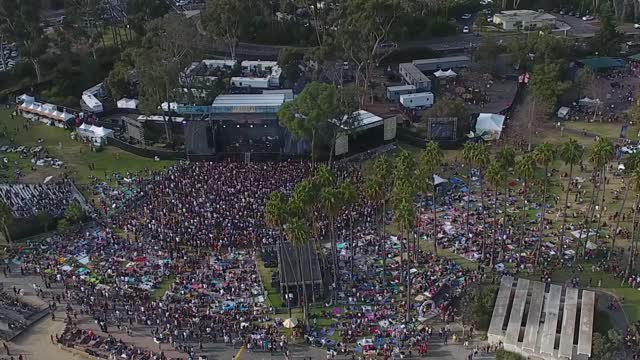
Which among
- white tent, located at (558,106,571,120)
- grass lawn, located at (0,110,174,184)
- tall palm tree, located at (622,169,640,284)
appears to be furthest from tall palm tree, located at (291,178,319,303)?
white tent, located at (558,106,571,120)

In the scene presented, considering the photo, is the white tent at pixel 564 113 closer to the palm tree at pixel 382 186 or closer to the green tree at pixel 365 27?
the green tree at pixel 365 27

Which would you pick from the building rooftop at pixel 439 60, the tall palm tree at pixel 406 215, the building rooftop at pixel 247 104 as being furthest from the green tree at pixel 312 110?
the building rooftop at pixel 439 60

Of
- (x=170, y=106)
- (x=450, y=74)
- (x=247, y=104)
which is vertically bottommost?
(x=450, y=74)

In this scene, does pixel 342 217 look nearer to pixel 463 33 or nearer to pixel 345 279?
pixel 345 279

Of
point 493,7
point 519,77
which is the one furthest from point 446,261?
point 493,7

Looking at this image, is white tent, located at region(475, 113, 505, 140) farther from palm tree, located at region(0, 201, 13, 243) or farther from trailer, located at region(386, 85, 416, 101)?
palm tree, located at region(0, 201, 13, 243)

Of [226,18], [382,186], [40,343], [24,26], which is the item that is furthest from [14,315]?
[24,26]

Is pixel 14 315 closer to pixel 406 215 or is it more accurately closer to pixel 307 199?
pixel 307 199
